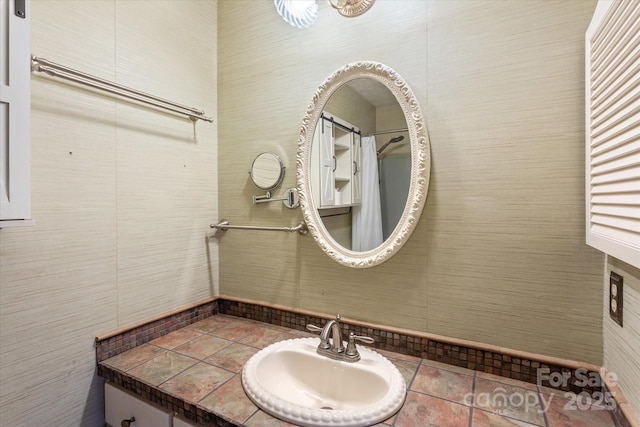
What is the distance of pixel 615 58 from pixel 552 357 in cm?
84

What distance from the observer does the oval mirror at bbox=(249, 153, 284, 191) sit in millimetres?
1415

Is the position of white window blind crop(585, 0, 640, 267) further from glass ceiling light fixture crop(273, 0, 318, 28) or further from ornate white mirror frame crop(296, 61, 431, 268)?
glass ceiling light fixture crop(273, 0, 318, 28)

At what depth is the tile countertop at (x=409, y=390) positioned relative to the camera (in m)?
0.82

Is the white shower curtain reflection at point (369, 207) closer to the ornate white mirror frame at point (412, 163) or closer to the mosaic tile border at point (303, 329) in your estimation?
the ornate white mirror frame at point (412, 163)

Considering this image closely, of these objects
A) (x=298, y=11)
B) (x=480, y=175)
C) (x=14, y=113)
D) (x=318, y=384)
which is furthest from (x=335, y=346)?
(x=298, y=11)

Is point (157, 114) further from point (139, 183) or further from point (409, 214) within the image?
point (409, 214)

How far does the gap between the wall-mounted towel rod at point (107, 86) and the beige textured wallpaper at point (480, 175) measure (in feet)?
1.39

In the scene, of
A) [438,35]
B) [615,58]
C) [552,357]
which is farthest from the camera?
A: [438,35]

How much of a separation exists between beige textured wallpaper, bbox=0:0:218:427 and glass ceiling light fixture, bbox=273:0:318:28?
21.5 inches

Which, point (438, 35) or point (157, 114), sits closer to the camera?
point (438, 35)

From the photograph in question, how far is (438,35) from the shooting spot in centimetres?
110

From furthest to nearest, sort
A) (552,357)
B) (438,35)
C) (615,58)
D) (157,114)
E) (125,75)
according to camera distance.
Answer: (157,114) → (125,75) → (438,35) → (552,357) → (615,58)

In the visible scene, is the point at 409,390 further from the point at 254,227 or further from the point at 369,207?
the point at 254,227

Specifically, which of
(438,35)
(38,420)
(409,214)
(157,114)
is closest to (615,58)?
(438,35)
